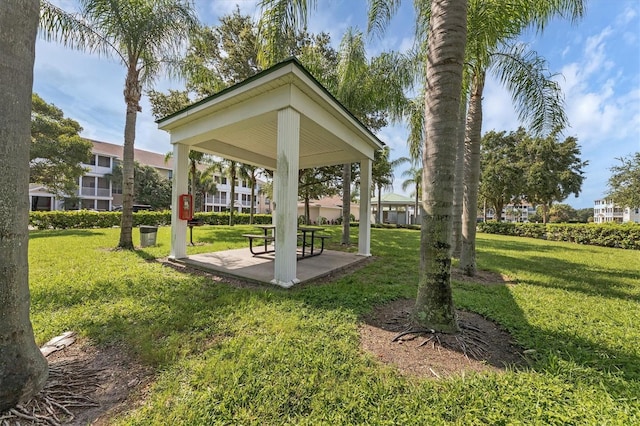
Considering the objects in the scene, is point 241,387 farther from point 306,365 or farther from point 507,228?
point 507,228

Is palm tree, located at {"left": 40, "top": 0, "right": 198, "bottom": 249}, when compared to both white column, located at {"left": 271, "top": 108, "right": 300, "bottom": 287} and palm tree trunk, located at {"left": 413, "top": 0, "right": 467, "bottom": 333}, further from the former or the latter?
palm tree trunk, located at {"left": 413, "top": 0, "right": 467, "bottom": 333}

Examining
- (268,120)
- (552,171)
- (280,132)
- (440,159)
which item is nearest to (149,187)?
(268,120)

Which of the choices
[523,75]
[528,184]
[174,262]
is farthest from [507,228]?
[174,262]

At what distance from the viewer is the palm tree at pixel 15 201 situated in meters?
1.79

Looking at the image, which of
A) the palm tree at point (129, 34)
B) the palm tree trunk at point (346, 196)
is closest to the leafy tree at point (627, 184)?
the palm tree trunk at point (346, 196)

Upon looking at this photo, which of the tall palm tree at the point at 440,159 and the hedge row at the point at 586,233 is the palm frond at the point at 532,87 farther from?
the hedge row at the point at 586,233

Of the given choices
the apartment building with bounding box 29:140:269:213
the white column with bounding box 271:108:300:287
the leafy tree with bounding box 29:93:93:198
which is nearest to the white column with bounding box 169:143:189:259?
the white column with bounding box 271:108:300:287

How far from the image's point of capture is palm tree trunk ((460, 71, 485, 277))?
6.06 metres

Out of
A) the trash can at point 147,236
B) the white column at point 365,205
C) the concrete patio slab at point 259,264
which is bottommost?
the concrete patio slab at point 259,264

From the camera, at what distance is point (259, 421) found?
6.01ft

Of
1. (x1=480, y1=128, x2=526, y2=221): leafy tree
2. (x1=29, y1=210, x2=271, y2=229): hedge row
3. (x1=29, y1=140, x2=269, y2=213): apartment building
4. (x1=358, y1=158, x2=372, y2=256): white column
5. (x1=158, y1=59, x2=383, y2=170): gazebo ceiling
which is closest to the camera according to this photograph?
(x1=158, y1=59, x2=383, y2=170): gazebo ceiling

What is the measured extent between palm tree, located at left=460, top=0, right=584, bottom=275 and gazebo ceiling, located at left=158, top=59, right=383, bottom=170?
2.85 m

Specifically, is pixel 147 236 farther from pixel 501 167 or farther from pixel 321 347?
pixel 501 167

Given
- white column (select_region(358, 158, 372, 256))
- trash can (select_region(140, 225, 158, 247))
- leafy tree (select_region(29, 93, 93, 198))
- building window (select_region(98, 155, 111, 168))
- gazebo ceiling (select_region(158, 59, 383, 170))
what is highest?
building window (select_region(98, 155, 111, 168))
